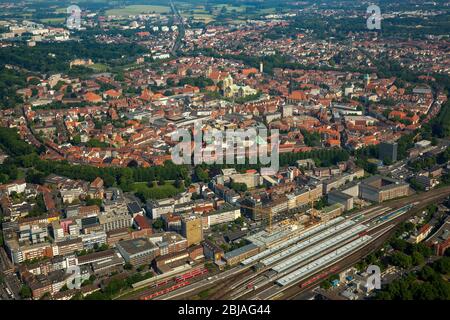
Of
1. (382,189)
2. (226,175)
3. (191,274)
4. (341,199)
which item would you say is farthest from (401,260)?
(226,175)

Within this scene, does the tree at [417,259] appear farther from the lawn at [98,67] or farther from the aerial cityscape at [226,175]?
the lawn at [98,67]

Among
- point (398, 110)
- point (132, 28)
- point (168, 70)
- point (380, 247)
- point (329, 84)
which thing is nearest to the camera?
point (380, 247)

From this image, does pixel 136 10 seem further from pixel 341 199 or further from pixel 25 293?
pixel 25 293

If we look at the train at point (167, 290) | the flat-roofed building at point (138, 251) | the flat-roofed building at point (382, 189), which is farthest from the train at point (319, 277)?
the flat-roofed building at point (382, 189)
